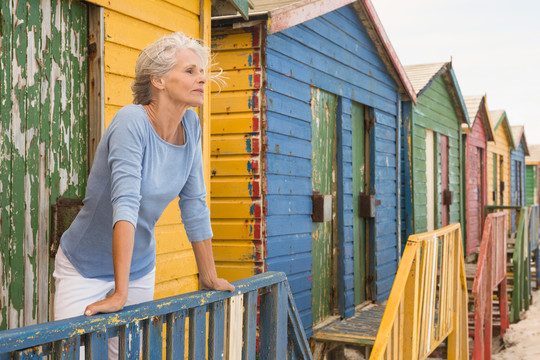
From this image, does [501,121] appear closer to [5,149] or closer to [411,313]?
[411,313]

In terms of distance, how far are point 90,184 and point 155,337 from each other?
0.67 metres

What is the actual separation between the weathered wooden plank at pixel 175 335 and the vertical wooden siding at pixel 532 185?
105 ft

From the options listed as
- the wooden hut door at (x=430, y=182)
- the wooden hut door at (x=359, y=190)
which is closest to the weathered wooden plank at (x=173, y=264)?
the wooden hut door at (x=359, y=190)

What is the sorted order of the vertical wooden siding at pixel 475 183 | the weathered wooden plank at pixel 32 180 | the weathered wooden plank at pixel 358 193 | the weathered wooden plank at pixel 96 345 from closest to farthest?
the weathered wooden plank at pixel 96 345 < the weathered wooden plank at pixel 32 180 < the weathered wooden plank at pixel 358 193 < the vertical wooden siding at pixel 475 183

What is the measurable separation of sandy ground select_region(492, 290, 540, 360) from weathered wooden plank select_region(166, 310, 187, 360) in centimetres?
771

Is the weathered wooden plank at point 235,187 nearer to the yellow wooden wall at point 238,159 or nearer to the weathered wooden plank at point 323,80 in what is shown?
the yellow wooden wall at point 238,159

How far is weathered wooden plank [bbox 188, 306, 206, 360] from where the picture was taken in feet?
7.49

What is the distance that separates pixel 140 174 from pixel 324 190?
4.87 meters

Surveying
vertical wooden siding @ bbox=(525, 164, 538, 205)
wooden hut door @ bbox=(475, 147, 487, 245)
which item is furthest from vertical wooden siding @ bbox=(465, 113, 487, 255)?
vertical wooden siding @ bbox=(525, 164, 538, 205)

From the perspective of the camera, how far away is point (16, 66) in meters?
3.16

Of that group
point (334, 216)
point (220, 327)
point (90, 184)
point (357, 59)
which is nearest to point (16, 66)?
point (90, 184)

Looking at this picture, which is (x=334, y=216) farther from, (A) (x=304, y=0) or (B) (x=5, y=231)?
(B) (x=5, y=231)

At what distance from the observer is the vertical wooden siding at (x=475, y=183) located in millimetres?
14938

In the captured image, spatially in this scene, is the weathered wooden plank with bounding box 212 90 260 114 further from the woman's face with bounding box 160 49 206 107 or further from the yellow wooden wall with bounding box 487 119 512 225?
the yellow wooden wall with bounding box 487 119 512 225
